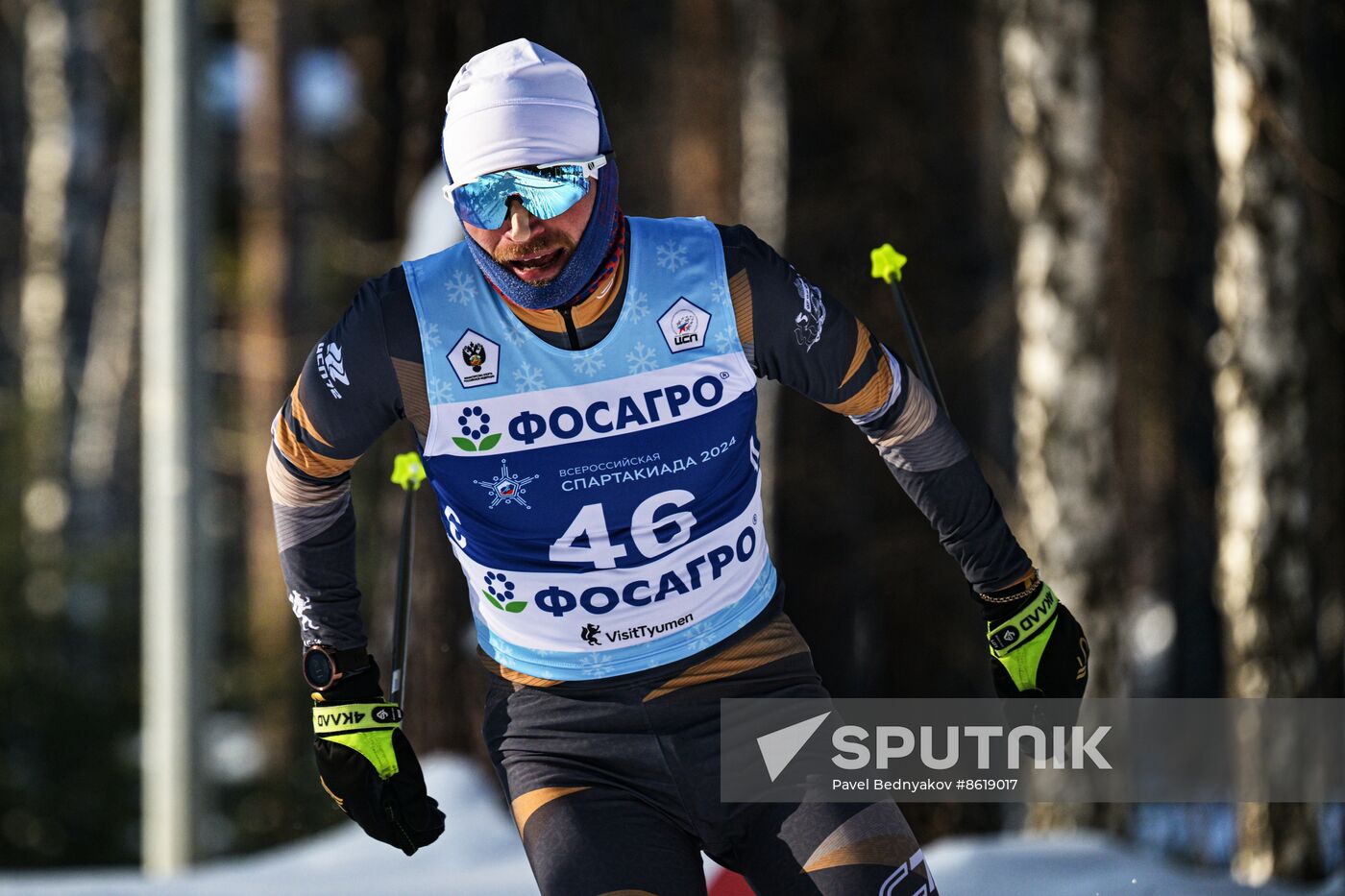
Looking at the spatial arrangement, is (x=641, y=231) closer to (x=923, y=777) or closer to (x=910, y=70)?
(x=923, y=777)

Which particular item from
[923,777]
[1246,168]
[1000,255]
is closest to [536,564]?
[923,777]

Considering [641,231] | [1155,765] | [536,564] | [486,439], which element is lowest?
[1155,765]

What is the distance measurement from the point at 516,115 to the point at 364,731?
129cm

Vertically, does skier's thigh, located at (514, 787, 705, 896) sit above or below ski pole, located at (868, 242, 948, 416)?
below

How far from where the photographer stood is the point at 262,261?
1928cm

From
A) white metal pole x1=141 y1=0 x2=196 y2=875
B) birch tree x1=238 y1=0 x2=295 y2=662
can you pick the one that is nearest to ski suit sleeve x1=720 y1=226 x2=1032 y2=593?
white metal pole x1=141 y1=0 x2=196 y2=875

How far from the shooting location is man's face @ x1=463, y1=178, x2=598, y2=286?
3.22 m

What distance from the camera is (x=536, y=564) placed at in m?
3.35

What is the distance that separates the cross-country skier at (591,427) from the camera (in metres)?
3.25

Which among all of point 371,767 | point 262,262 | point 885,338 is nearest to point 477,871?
point 371,767

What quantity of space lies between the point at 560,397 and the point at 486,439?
6.5 inches

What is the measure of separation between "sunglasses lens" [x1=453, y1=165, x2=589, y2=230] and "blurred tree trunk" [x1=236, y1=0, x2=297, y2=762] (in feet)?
48.6

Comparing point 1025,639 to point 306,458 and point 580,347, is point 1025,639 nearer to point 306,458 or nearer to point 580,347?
point 580,347

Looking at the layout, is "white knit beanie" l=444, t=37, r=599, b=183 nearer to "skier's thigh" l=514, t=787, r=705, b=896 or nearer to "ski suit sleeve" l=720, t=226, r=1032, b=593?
"ski suit sleeve" l=720, t=226, r=1032, b=593
